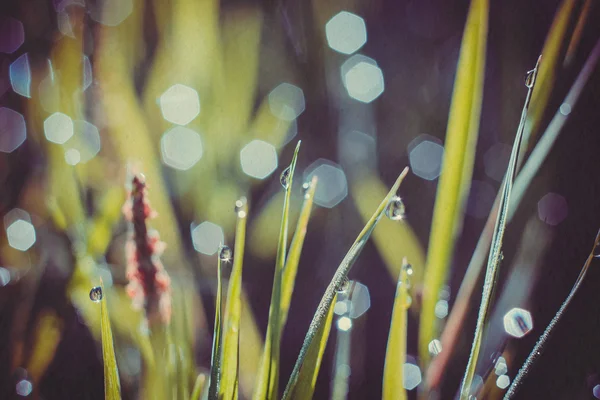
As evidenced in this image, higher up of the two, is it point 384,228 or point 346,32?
point 346,32

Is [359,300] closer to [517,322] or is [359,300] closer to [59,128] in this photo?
[517,322]

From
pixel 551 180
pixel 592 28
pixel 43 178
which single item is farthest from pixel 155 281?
pixel 592 28

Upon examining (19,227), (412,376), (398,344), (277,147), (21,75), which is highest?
(21,75)

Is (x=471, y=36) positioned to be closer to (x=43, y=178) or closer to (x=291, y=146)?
(x=291, y=146)

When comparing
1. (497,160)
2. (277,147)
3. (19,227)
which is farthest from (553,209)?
(19,227)

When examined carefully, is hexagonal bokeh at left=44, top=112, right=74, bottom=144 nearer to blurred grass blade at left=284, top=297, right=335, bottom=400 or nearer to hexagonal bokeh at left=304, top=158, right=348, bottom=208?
hexagonal bokeh at left=304, top=158, right=348, bottom=208

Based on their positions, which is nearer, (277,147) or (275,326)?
(275,326)
